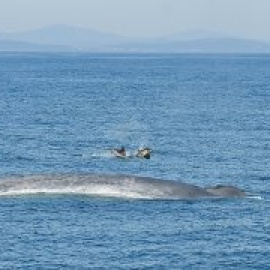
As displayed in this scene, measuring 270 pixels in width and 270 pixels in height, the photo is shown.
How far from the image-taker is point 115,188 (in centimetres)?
7606

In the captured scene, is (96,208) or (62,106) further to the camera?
(62,106)

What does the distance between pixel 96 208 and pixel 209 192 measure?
10.0m

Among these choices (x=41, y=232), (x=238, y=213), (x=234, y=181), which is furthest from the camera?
(x=234, y=181)

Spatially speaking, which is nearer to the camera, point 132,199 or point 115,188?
point 132,199

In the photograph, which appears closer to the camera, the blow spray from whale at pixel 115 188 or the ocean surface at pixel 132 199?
the ocean surface at pixel 132 199

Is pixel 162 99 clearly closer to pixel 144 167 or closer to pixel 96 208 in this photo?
pixel 144 167

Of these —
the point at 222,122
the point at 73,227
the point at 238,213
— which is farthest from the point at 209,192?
the point at 222,122

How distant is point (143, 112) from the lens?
163 m

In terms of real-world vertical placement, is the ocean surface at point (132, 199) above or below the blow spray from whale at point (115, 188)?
below

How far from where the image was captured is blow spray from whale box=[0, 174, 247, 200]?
7575 centimetres

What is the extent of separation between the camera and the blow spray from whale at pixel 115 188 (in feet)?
249

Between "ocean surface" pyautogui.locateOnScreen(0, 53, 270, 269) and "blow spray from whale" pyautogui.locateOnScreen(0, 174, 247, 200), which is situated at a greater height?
"blow spray from whale" pyautogui.locateOnScreen(0, 174, 247, 200)

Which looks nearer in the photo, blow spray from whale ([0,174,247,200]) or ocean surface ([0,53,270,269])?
ocean surface ([0,53,270,269])

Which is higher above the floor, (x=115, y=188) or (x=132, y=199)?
(x=115, y=188)
